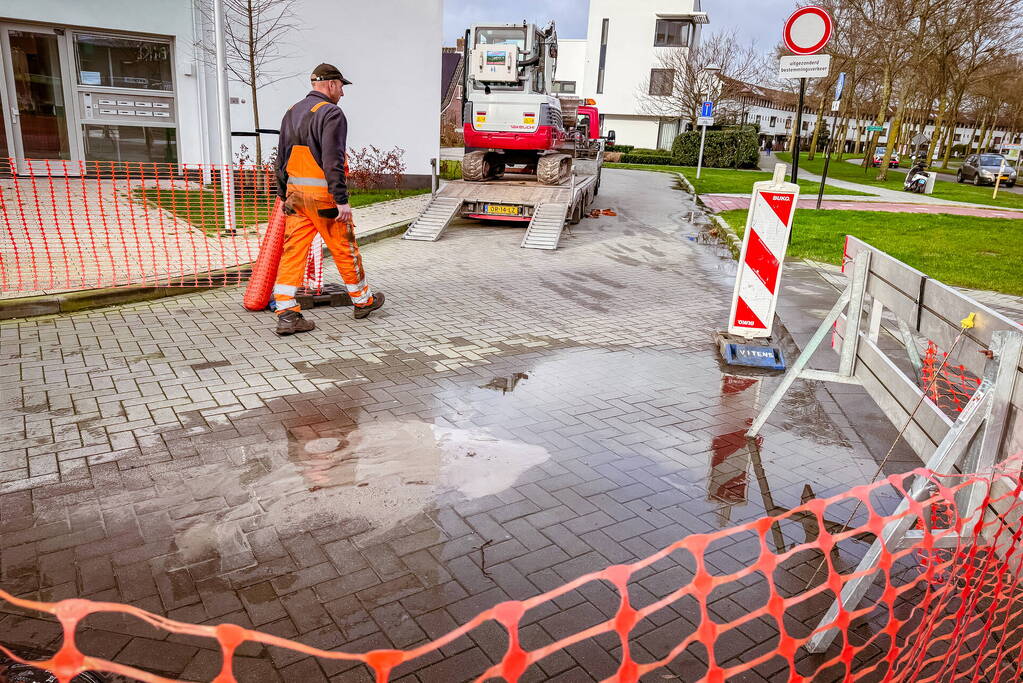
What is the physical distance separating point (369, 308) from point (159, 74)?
1115 cm

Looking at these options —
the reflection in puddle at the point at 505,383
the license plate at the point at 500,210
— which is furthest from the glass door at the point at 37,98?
the reflection in puddle at the point at 505,383

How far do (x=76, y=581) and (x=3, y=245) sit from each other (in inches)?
303

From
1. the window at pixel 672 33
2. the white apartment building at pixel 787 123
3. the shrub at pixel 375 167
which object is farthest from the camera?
the window at pixel 672 33

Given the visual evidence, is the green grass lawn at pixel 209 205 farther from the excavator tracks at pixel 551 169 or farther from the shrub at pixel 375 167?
the excavator tracks at pixel 551 169

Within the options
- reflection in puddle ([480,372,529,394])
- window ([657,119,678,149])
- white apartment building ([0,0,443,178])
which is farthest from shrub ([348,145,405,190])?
window ([657,119,678,149])

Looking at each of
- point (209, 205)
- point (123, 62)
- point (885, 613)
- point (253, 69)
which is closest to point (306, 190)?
point (885, 613)

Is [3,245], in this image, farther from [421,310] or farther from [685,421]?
[685,421]

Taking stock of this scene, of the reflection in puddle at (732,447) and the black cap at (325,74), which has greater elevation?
the black cap at (325,74)

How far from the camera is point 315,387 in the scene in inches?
218

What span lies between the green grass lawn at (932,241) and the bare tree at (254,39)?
10325 millimetres

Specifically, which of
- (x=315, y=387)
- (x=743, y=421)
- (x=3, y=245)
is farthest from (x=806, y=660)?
(x=3, y=245)

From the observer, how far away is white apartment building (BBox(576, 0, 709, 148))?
50.8m

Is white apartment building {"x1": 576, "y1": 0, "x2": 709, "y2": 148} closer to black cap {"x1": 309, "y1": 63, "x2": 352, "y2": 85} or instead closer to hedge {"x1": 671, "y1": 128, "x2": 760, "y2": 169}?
hedge {"x1": 671, "y1": 128, "x2": 760, "y2": 169}

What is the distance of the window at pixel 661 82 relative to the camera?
1973 inches
